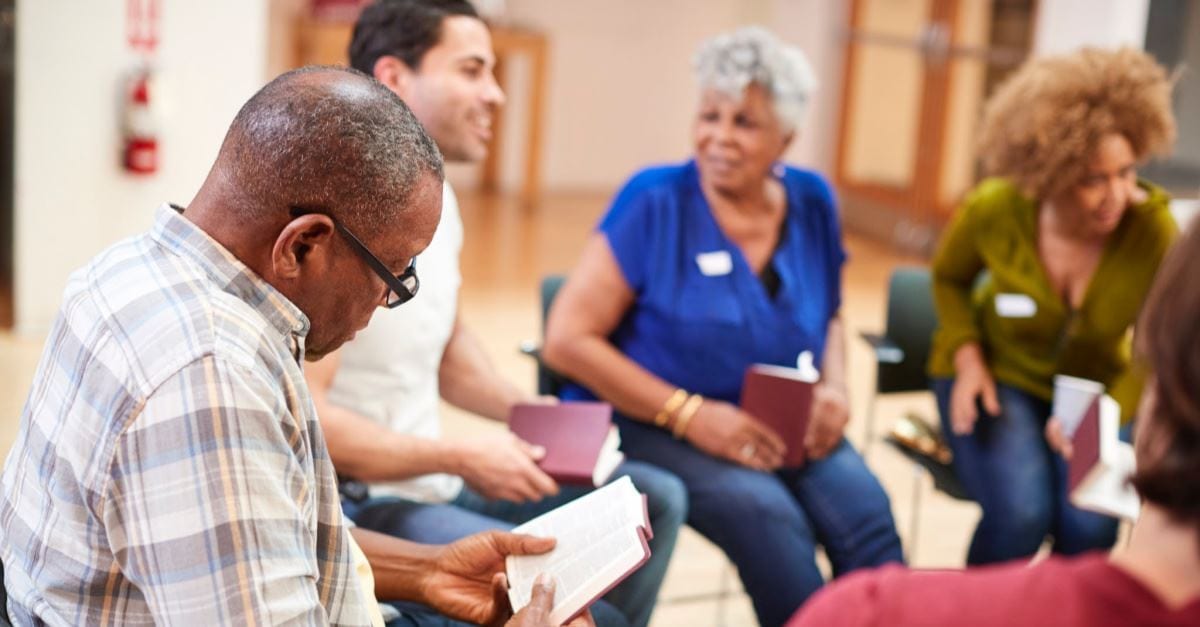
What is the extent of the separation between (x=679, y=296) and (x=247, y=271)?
63.8 inches

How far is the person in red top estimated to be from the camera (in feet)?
3.26

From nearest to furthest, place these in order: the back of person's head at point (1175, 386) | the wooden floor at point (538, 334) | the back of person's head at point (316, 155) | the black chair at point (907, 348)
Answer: the back of person's head at point (1175, 386) → the back of person's head at point (316, 155) → the black chair at point (907, 348) → the wooden floor at point (538, 334)

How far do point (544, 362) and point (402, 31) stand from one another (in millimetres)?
831

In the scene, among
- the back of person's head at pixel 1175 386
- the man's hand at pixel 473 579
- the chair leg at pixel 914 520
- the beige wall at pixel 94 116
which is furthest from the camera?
the beige wall at pixel 94 116

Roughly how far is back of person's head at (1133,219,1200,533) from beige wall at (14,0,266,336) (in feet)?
15.2

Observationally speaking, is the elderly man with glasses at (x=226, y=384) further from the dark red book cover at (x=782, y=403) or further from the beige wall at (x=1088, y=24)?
the beige wall at (x=1088, y=24)

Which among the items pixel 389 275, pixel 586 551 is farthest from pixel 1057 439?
pixel 389 275

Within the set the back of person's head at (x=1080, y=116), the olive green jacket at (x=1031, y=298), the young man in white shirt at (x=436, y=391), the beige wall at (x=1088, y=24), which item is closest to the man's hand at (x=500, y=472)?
the young man in white shirt at (x=436, y=391)

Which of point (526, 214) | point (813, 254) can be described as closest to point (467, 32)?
point (813, 254)

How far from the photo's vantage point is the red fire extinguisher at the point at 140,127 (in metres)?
5.11

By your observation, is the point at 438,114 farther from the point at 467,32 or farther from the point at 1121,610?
the point at 1121,610

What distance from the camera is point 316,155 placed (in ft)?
4.77

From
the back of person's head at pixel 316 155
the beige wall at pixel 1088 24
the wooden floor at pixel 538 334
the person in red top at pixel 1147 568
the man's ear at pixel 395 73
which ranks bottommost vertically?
the wooden floor at pixel 538 334

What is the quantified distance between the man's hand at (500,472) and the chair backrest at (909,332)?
148cm
